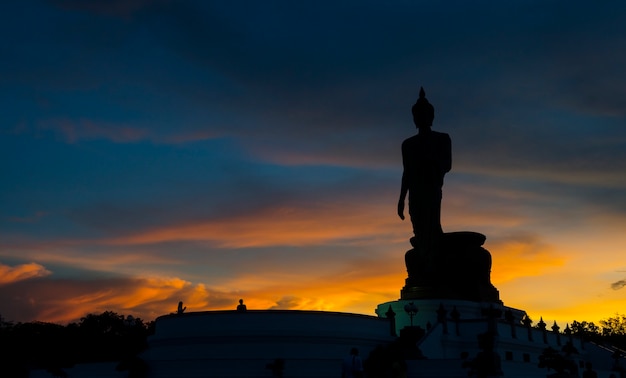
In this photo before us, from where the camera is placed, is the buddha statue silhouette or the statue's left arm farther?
the statue's left arm

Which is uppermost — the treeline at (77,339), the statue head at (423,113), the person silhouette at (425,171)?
the statue head at (423,113)

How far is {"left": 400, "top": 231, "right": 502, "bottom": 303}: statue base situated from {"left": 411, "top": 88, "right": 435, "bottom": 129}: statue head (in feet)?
27.2

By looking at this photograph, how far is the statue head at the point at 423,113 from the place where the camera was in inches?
2117

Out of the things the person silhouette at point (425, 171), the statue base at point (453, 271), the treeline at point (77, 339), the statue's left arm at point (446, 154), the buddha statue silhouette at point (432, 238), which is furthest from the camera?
the treeline at point (77, 339)

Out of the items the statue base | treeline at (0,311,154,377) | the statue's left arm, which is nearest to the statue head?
the statue's left arm

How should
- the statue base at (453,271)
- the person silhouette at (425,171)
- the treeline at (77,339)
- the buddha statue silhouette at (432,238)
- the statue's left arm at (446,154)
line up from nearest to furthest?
the statue base at (453,271), the buddha statue silhouette at (432,238), the person silhouette at (425,171), the statue's left arm at (446,154), the treeline at (77,339)

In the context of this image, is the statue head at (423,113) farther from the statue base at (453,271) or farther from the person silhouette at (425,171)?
the statue base at (453,271)

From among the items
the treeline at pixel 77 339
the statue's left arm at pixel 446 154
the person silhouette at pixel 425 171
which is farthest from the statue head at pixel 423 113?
the treeline at pixel 77 339

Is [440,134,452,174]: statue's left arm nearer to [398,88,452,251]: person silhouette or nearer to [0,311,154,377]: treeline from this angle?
[398,88,452,251]: person silhouette

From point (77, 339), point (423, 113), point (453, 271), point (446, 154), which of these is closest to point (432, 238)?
point (453, 271)

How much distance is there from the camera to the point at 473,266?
50969 mm

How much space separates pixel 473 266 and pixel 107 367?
25.9 m

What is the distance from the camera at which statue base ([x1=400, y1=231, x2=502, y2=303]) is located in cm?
4944

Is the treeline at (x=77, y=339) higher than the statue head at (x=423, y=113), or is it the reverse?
the statue head at (x=423, y=113)
